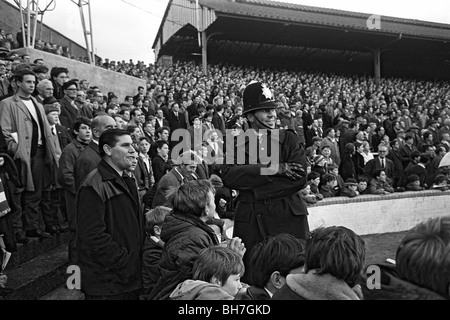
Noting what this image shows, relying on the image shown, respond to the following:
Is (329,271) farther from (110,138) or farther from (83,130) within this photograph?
(83,130)

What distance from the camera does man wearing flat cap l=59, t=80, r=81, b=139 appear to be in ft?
21.3

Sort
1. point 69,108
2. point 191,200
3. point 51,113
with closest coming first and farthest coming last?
1. point 191,200
2. point 51,113
3. point 69,108

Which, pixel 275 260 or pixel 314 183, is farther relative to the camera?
pixel 314 183

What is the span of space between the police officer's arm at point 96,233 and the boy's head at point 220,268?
2.18 feet

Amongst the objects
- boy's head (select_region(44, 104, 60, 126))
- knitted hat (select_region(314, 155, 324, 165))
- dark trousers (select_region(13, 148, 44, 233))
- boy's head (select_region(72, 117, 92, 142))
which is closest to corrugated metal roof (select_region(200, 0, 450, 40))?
knitted hat (select_region(314, 155, 324, 165))

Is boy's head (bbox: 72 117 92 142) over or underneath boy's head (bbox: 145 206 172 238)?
over

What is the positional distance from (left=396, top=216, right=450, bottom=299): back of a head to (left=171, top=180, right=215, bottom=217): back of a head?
5.58 feet

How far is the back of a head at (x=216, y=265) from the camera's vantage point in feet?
8.64

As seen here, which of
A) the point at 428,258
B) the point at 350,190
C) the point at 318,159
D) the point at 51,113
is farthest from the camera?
the point at 318,159

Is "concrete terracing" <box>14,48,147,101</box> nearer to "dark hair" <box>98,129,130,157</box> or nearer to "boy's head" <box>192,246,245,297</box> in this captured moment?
"dark hair" <box>98,129,130,157</box>

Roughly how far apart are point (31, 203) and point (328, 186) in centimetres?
511

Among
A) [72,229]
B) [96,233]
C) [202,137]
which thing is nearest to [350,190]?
[202,137]

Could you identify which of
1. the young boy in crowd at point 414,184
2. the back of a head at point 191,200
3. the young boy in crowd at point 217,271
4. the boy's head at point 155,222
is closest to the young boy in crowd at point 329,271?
the young boy in crowd at point 217,271

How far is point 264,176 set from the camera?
3.11 meters
